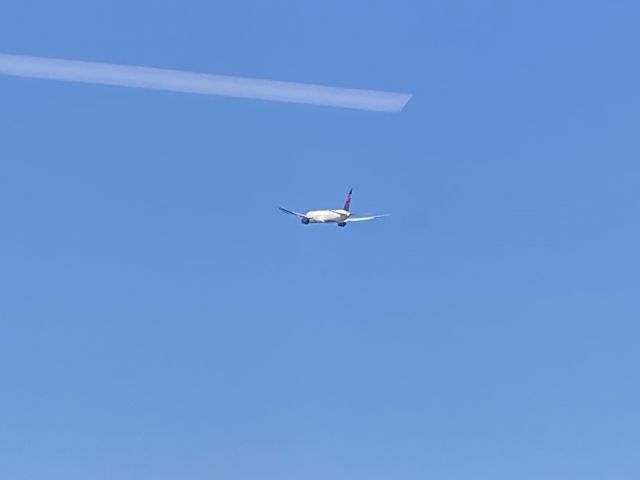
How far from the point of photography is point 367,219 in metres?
189

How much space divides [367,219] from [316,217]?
6.15m

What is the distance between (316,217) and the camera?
189625 millimetres
